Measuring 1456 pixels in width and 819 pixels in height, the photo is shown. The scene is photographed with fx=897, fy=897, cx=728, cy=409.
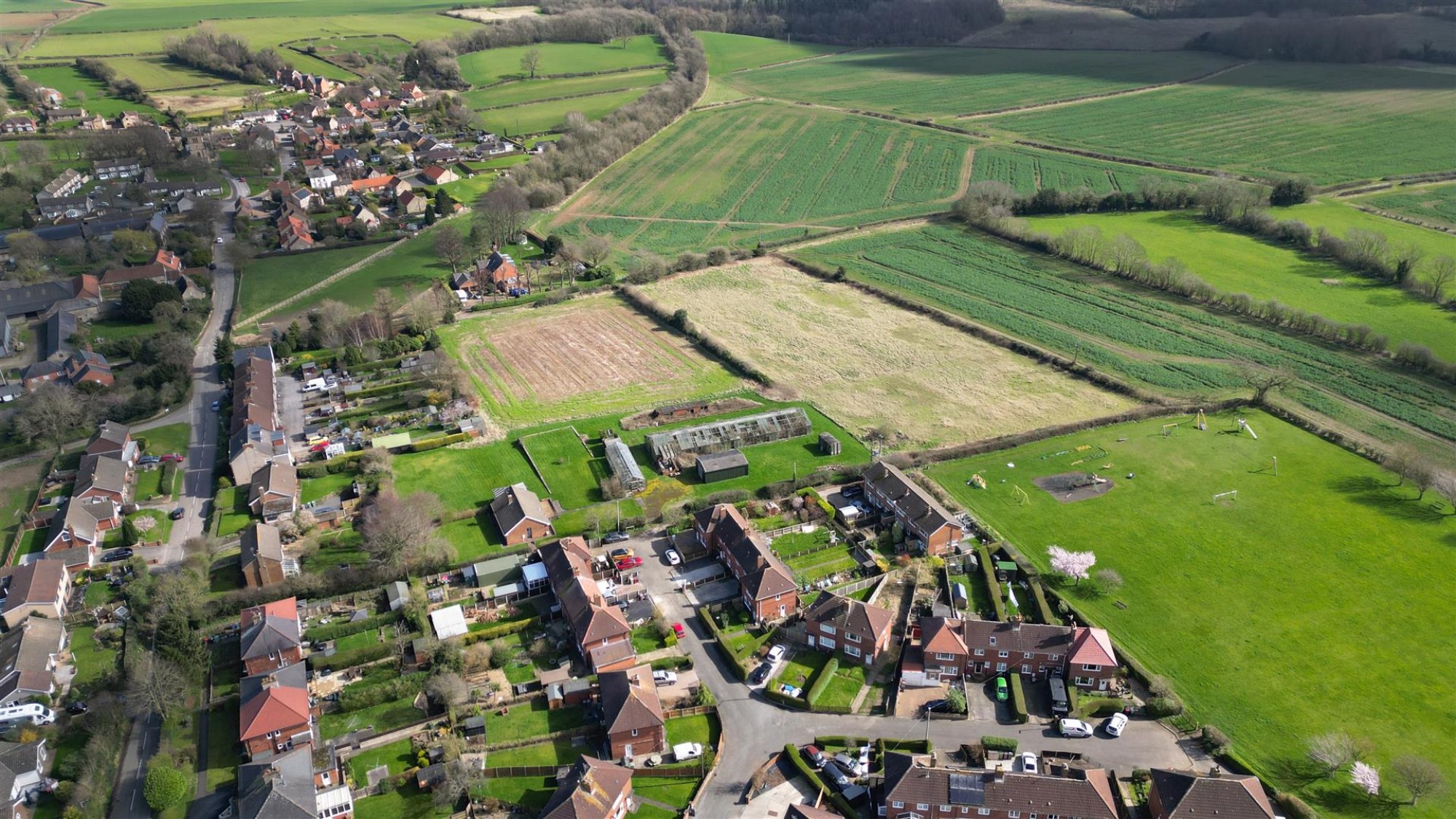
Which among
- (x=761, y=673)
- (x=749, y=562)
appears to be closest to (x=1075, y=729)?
(x=761, y=673)

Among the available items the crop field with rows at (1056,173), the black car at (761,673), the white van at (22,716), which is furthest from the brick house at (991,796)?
the crop field with rows at (1056,173)

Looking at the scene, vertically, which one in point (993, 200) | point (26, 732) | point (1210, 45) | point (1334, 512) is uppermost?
point (1210, 45)

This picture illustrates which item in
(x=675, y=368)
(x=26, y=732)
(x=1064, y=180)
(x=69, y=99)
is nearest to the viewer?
(x=26, y=732)

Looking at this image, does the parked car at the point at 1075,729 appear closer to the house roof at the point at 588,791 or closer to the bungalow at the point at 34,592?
the house roof at the point at 588,791

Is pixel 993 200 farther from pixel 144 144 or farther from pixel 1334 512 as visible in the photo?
pixel 144 144

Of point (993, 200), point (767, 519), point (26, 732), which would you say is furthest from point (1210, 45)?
point (26, 732)

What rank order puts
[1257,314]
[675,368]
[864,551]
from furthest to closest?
[1257,314] → [675,368] → [864,551]

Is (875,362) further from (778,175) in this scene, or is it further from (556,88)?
(556,88)
